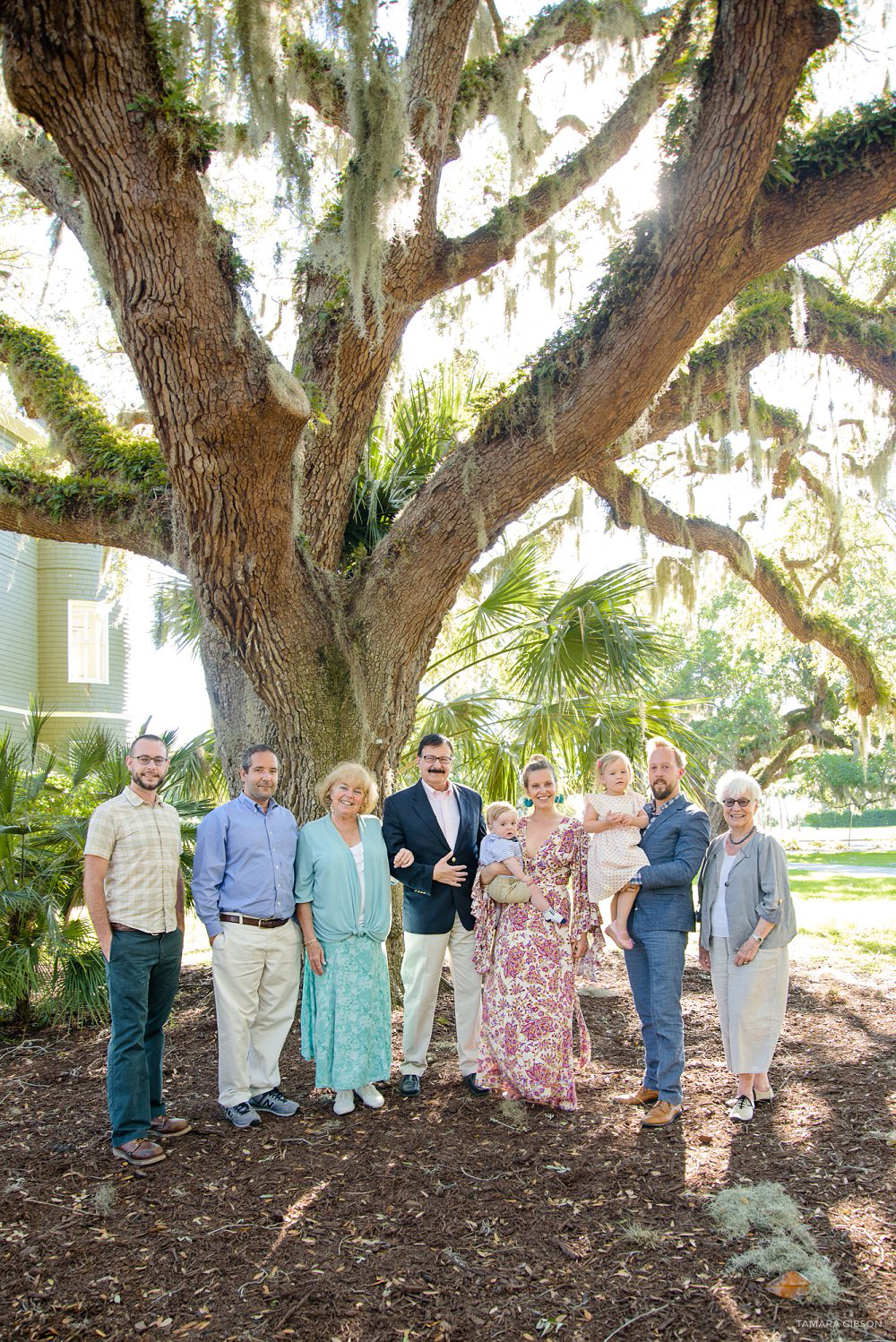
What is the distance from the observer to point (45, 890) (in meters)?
6.03

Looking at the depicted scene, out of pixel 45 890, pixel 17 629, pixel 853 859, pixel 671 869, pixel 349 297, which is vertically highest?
pixel 349 297

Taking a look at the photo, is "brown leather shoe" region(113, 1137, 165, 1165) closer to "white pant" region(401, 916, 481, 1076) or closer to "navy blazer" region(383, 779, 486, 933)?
"white pant" region(401, 916, 481, 1076)

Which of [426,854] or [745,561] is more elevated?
Answer: [745,561]

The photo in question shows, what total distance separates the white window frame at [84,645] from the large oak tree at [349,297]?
9.27 m

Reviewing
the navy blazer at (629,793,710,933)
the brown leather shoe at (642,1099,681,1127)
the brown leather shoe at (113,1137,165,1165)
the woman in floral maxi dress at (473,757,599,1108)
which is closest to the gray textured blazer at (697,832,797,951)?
the navy blazer at (629,793,710,933)

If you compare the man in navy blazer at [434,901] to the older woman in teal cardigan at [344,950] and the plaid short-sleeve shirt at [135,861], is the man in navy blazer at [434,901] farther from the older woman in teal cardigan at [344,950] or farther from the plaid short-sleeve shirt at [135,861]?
the plaid short-sleeve shirt at [135,861]

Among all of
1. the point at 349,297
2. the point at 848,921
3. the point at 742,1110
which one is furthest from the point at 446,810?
the point at 848,921

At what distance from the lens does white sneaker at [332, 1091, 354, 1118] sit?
14.8 ft

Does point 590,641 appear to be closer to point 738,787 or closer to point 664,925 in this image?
point 738,787

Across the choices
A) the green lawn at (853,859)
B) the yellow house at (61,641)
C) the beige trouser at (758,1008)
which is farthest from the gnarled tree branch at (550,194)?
the green lawn at (853,859)

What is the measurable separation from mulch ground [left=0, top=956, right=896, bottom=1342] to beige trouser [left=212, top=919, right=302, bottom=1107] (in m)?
0.23

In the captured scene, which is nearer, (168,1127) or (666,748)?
(168,1127)

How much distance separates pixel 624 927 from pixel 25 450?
5890mm

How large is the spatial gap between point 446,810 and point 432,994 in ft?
2.91
